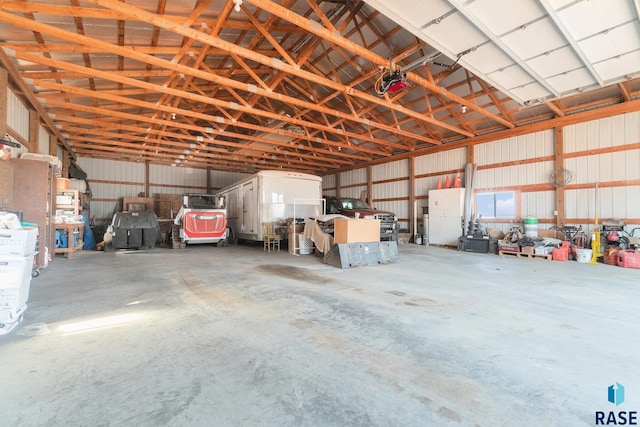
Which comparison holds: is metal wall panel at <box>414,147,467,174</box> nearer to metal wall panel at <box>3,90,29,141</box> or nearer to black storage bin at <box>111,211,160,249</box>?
black storage bin at <box>111,211,160,249</box>

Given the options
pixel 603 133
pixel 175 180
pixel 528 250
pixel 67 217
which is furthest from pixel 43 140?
pixel 603 133

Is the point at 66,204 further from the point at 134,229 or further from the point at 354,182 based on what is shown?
the point at 354,182

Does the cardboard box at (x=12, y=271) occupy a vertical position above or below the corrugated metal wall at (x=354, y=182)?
below

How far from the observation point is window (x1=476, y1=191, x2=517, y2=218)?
9692 mm

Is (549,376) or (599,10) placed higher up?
(599,10)

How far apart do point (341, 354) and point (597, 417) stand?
4.96 ft

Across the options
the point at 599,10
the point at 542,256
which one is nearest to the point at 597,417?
the point at 599,10

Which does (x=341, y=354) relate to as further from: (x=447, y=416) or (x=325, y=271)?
(x=325, y=271)

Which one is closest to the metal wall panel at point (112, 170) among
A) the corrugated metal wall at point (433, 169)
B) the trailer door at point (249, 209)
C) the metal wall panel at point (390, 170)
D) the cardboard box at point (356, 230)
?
the trailer door at point (249, 209)

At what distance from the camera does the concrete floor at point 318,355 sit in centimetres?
152

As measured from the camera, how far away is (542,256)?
7883 millimetres

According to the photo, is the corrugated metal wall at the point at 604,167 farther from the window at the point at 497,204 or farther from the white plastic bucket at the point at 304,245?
the white plastic bucket at the point at 304,245

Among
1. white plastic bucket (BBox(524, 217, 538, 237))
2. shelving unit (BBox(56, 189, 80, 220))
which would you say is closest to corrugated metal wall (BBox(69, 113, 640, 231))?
white plastic bucket (BBox(524, 217, 538, 237))

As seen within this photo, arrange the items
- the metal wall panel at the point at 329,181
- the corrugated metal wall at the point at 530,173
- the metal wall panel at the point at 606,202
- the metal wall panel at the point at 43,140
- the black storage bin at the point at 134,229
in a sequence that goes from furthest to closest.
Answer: the metal wall panel at the point at 329,181, the black storage bin at the point at 134,229, the metal wall panel at the point at 43,140, the corrugated metal wall at the point at 530,173, the metal wall panel at the point at 606,202
